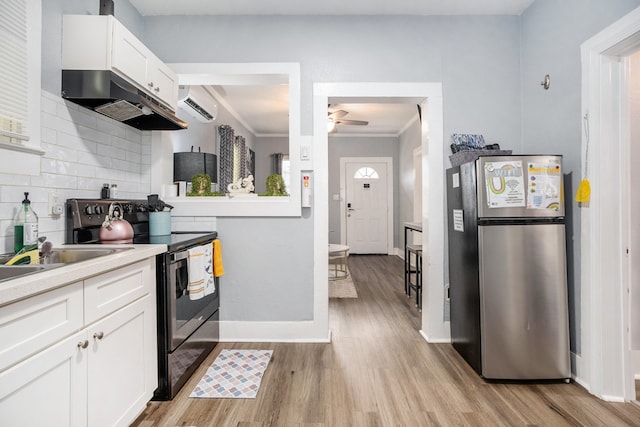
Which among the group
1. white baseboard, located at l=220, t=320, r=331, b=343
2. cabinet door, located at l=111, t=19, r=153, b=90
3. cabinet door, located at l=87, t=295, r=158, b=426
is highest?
cabinet door, located at l=111, t=19, r=153, b=90

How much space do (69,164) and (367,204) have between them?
19.5ft

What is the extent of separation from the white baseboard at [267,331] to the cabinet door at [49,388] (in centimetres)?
146

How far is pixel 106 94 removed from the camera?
1813 mm

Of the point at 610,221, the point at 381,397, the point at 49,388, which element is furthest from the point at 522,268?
the point at 49,388

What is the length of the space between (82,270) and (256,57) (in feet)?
7.04

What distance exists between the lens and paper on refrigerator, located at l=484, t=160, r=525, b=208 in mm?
Result: 2016

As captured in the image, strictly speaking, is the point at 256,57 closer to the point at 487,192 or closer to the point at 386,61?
→ the point at 386,61

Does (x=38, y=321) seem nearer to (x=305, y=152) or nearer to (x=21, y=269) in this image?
(x=21, y=269)

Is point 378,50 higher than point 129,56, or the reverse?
point 378,50

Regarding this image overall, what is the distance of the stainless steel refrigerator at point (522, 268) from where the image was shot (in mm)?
2023

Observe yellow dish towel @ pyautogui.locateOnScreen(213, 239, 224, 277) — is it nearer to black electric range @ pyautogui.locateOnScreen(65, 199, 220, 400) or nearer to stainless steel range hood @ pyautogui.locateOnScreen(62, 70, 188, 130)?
black electric range @ pyautogui.locateOnScreen(65, 199, 220, 400)

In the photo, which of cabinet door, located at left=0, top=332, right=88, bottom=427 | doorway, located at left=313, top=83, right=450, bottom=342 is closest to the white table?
doorway, located at left=313, top=83, right=450, bottom=342

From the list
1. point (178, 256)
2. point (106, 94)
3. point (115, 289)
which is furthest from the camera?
point (178, 256)

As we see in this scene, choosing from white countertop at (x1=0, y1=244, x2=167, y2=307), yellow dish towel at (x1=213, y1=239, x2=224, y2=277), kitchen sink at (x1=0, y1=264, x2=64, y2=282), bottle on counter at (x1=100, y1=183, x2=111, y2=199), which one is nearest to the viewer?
white countertop at (x1=0, y1=244, x2=167, y2=307)
